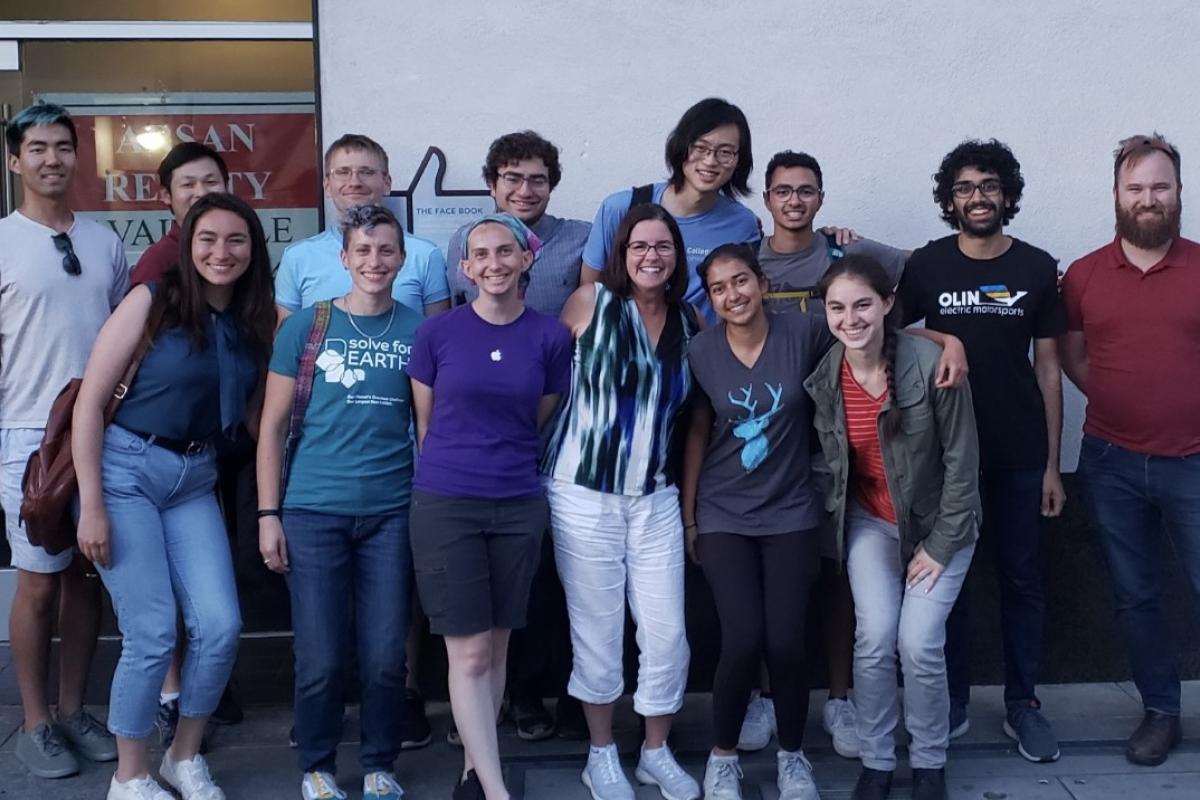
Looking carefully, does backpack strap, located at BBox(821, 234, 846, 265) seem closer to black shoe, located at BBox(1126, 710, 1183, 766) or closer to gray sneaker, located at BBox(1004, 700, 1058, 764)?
gray sneaker, located at BBox(1004, 700, 1058, 764)

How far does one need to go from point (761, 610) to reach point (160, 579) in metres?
1.87

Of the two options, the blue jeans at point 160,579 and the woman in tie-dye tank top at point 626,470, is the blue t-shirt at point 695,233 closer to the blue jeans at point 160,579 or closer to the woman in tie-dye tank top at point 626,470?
the woman in tie-dye tank top at point 626,470

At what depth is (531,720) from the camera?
181 inches

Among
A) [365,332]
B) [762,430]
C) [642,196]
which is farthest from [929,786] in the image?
[365,332]

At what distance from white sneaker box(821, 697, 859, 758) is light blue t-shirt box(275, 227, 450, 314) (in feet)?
6.75

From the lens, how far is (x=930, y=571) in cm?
386

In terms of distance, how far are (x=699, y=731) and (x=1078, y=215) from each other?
2.65 metres

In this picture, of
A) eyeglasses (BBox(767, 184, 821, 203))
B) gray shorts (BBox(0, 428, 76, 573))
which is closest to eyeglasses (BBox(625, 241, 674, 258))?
eyeglasses (BBox(767, 184, 821, 203))

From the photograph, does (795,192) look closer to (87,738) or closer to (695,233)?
(695,233)

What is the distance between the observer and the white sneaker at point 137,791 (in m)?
3.85

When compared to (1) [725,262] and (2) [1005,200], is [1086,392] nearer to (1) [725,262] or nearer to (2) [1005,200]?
(2) [1005,200]

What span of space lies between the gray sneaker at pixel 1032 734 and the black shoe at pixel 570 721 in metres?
1.56

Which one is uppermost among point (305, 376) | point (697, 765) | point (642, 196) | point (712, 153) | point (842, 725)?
point (712, 153)

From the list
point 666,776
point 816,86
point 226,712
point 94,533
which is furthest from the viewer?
point 816,86
